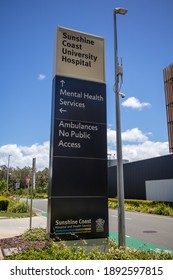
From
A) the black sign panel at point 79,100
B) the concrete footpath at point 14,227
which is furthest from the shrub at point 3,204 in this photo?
the black sign panel at point 79,100

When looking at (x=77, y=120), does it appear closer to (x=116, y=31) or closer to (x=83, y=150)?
(x=83, y=150)

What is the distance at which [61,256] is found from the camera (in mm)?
4754

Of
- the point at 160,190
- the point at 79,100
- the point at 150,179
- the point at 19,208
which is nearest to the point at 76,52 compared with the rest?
the point at 79,100

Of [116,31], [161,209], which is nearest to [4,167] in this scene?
[161,209]

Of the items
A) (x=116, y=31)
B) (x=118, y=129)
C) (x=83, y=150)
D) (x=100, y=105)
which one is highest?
(x=116, y=31)

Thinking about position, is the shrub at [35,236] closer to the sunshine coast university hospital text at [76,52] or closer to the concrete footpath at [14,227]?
the concrete footpath at [14,227]

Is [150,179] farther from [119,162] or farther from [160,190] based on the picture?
[119,162]

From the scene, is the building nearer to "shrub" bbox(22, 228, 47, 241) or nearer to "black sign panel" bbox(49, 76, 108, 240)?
"shrub" bbox(22, 228, 47, 241)

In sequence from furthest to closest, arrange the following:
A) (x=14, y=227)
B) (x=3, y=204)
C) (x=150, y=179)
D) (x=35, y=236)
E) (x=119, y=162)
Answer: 1. (x=150, y=179)
2. (x=3, y=204)
3. (x=14, y=227)
4. (x=35, y=236)
5. (x=119, y=162)

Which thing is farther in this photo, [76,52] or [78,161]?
[76,52]

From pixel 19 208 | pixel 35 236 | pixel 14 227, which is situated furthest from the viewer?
pixel 19 208

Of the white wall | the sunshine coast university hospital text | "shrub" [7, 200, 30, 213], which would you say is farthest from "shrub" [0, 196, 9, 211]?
the sunshine coast university hospital text
